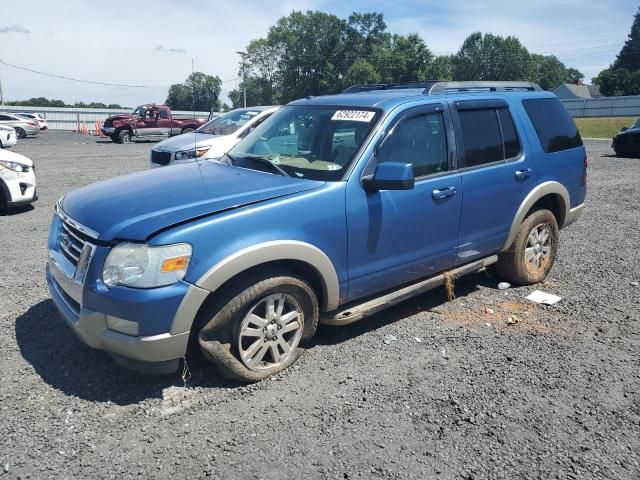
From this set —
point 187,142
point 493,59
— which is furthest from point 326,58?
point 187,142

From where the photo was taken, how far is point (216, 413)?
3.11 meters

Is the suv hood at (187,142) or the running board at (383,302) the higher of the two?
the suv hood at (187,142)

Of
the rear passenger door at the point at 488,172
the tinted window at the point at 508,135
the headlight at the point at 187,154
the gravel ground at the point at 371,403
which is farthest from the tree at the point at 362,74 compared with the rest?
the gravel ground at the point at 371,403

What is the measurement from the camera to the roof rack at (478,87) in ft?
14.7

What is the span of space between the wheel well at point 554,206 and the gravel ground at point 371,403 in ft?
3.18

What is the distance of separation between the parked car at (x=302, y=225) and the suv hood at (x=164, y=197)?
0.5 inches

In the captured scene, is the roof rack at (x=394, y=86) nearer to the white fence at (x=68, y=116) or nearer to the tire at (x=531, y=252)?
the tire at (x=531, y=252)

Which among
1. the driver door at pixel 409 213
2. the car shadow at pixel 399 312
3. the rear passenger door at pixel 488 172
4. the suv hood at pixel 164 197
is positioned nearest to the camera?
the suv hood at pixel 164 197

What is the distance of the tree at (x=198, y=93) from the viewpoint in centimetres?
8819

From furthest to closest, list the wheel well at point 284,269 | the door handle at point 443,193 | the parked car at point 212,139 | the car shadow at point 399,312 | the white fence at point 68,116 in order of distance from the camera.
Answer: the white fence at point 68,116
the parked car at point 212,139
the car shadow at point 399,312
the door handle at point 443,193
the wheel well at point 284,269

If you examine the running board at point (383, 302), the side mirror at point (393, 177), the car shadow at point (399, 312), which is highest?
the side mirror at point (393, 177)

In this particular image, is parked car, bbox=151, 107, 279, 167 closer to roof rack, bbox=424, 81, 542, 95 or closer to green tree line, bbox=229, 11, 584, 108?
roof rack, bbox=424, 81, 542, 95

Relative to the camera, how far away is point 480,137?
4.49 metres

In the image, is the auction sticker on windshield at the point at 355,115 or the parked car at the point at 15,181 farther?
the parked car at the point at 15,181
